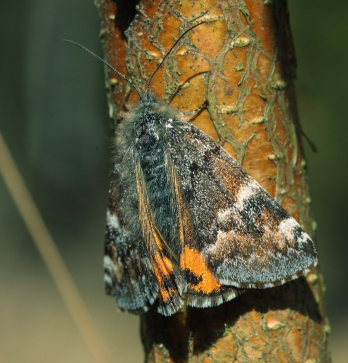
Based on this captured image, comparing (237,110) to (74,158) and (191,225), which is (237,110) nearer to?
(191,225)

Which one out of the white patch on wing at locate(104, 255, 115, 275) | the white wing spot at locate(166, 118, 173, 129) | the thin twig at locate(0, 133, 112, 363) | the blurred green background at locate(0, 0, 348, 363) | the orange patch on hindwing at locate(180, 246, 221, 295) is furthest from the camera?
the blurred green background at locate(0, 0, 348, 363)

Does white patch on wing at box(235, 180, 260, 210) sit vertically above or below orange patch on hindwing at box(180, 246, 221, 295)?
above

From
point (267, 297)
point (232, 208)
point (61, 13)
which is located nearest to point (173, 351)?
point (267, 297)

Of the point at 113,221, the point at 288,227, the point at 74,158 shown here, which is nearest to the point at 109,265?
the point at 113,221

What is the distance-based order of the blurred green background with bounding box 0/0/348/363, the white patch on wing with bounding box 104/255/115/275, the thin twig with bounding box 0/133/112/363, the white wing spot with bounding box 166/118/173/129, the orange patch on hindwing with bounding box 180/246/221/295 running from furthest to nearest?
1. the blurred green background with bounding box 0/0/348/363
2. the thin twig with bounding box 0/133/112/363
3. the white patch on wing with bounding box 104/255/115/275
4. the white wing spot with bounding box 166/118/173/129
5. the orange patch on hindwing with bounding box 180/246/221/295

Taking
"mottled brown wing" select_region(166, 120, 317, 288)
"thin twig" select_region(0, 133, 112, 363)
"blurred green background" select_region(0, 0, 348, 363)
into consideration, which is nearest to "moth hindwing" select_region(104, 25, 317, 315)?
"mottled brown wing" select_region(166, 120, 317, 288)

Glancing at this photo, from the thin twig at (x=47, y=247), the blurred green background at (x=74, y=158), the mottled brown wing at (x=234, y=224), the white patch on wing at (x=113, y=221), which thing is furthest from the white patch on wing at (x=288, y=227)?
the blurred green background at (x=74, y=158)

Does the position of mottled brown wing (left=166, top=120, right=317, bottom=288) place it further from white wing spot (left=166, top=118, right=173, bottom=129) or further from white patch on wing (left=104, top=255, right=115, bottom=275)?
white patch on wing (left=104, top=255, right=115, bottom=275)

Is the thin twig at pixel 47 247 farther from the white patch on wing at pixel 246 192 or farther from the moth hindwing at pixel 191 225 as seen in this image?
the white patch on wing at pixel 246 192
